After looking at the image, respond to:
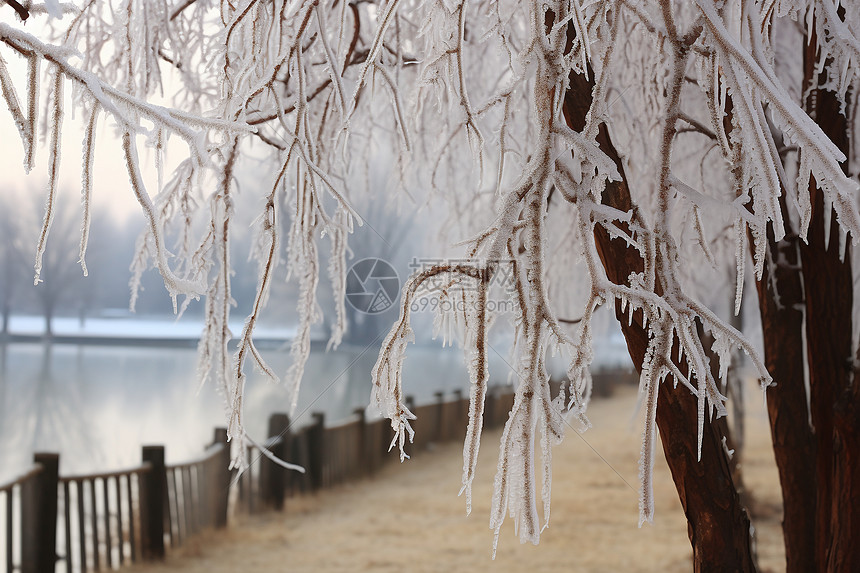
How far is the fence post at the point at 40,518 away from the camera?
7.02 feet

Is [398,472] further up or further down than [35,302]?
further down

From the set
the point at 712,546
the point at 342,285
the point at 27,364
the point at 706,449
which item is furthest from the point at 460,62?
the point at 27,364

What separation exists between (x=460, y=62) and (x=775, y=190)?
26 centimetres

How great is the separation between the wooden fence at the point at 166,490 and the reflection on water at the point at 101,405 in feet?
0.69

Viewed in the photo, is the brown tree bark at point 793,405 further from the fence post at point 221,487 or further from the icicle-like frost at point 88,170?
the fence post at point 221,487

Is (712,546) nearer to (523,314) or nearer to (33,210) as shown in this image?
(523,314)

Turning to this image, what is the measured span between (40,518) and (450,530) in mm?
1684

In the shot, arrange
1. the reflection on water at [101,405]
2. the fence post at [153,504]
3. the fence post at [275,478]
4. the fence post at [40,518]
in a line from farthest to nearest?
the fence post at [275,478] → the reflection on water at [101,405] → the fence post at [153,504] → the fence post at [40,518]

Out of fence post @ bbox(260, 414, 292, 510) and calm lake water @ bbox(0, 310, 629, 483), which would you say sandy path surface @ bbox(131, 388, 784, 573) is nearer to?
fence post @ bbox(260, 414, 292, 510)

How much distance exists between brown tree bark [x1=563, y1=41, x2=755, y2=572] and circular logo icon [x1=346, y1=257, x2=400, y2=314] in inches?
106

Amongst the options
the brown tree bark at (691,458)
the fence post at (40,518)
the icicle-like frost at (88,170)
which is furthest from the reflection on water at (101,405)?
the icicle-like frost at (88,170)

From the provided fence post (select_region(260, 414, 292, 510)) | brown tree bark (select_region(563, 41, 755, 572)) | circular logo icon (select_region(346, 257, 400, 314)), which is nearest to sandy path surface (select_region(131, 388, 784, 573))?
fence post (select_region(260, 414, 292, 510))

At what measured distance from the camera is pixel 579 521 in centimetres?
325

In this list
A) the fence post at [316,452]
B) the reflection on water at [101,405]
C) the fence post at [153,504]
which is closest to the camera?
the fence post at [153,504]
